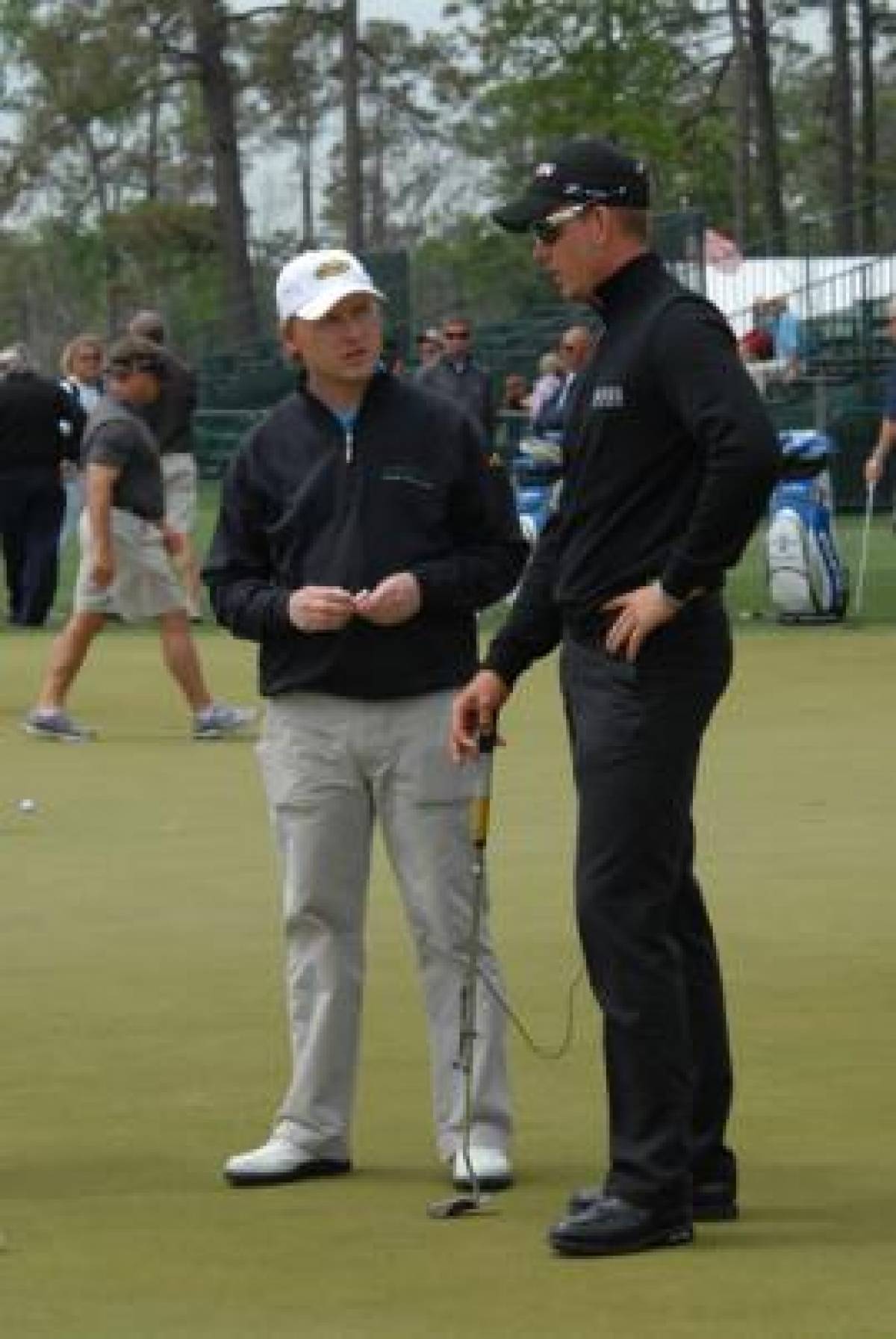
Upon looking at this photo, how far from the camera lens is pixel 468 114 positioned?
6950cm

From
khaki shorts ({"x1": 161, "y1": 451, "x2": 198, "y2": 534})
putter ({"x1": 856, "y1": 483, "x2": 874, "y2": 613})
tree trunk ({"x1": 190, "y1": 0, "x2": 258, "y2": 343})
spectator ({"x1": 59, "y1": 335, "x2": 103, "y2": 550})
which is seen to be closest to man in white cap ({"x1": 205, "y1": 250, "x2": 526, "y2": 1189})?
khaki shorts ({"x1": 161, "y1": 451, "x2": 198, "y2": 534})

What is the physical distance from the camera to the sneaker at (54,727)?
18.7m

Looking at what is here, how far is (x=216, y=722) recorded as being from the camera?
18.7 metres

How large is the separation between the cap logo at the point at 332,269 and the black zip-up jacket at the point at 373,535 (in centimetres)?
25

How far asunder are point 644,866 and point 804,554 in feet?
56.3

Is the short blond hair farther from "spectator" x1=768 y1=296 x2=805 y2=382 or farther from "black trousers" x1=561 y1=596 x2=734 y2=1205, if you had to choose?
"black trousers" x1=561 y1=596 x2=734 y2=1205

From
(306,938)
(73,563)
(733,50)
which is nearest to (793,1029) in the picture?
(306,938)

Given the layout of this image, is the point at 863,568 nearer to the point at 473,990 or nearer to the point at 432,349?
the point at 432,349

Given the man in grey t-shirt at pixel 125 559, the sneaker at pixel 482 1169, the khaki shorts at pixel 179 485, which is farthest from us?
the khaki shorts at pixel 179 485

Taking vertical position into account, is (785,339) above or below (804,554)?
above

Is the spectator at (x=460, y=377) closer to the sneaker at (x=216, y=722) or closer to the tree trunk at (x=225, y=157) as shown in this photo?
the sneaker at (x=216, y=722)

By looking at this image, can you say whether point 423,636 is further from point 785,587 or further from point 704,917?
point 785,587

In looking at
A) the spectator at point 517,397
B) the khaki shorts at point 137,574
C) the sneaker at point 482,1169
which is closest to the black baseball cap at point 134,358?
the khaki shorts at point 137,574

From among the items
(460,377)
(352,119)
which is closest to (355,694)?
(460,377)
